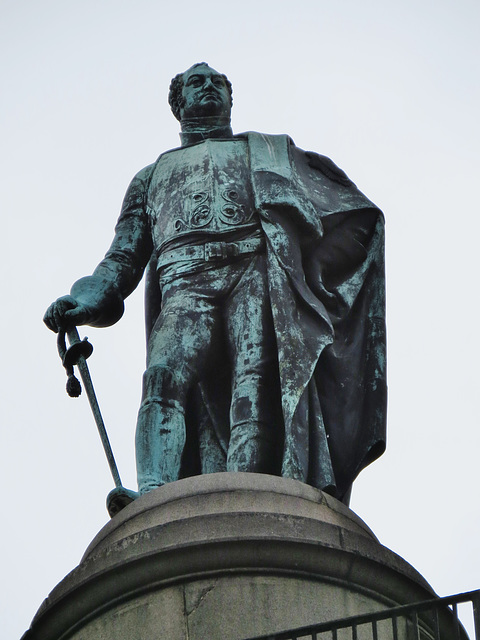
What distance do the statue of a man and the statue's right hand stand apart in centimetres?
1

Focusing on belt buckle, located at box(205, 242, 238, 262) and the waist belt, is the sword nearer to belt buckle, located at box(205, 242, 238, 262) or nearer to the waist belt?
the waist belt

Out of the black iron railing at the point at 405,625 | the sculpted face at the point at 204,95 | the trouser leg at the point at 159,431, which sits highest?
the sculpted face at the point at 204,95

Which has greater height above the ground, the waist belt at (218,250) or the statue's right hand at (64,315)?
the waist belt at (218,250)

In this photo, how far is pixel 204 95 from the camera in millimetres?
13133

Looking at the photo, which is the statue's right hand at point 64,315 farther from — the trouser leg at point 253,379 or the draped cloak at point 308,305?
the trouser leg at point 253,379

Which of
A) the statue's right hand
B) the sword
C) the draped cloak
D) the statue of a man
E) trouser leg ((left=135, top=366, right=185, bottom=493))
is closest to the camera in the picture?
trouser leg ((left=135, top=366, right=185, bottom=493))

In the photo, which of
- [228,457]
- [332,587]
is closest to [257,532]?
[332,587]

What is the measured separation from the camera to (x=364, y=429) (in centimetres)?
1187

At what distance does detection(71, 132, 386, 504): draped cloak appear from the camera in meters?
11.4

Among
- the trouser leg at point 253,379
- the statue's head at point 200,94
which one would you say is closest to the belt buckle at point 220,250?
the trouser leg at point 253,379

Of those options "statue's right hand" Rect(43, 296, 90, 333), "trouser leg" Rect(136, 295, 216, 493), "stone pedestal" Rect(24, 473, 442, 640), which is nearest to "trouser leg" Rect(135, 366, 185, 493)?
"trouser leg" Rect(136, 295, 216, 493)

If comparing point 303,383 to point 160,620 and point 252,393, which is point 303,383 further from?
point 160,620

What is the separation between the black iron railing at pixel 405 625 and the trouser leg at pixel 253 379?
5.62 ft

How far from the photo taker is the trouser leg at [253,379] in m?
11.2
